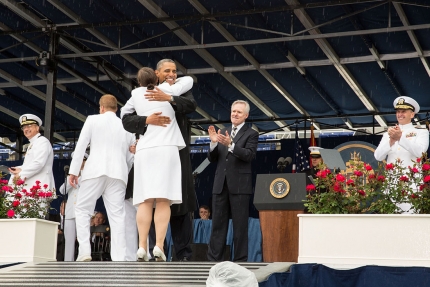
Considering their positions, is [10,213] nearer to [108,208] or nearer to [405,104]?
[108,208]

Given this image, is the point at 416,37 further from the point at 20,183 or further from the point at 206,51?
the point at 20,183

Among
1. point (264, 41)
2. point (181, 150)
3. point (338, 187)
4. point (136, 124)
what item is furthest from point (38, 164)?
point (264, 41)

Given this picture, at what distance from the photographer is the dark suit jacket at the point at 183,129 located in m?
6.23

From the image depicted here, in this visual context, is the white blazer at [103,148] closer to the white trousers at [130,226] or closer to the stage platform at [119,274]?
the white trousers at [130,226]

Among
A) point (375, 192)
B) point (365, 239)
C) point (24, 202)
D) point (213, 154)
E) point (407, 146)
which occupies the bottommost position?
point (365, 239)

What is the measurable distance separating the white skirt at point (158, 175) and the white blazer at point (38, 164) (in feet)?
5.83

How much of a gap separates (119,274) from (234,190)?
1687mm

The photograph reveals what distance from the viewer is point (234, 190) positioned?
21.9 feet

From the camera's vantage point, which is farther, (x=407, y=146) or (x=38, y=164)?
(x=38, y=164)

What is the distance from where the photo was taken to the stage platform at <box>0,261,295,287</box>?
4.95 m

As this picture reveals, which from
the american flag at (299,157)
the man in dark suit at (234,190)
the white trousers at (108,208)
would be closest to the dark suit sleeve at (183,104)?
the man in dark suit at (234,190)

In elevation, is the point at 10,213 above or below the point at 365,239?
above

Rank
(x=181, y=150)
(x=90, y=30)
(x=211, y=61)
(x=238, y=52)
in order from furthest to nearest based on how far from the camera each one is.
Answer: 1. (x=211, y=61)
2. (x=238, y=52)
3. (x=90, y=30)
4. (x=181, y=150)

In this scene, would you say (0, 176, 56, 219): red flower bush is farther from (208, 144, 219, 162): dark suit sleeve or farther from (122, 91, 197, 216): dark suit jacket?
(208, 144, 219, 162): dark suit sleeve
